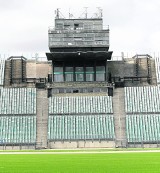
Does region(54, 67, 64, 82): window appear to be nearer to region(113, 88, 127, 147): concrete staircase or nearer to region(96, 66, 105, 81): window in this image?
region(96, 66, 105, 81): window

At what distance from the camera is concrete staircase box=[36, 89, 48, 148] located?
92438mm

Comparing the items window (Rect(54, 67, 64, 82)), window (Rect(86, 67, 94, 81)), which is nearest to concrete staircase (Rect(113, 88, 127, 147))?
window (Rect(86, 67, 94, 81))

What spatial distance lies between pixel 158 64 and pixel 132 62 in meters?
6.60

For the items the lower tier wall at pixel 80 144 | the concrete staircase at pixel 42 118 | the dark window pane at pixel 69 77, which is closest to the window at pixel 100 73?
the dark window pane at pixel 69 77

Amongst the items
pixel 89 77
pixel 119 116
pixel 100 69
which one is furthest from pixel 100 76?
pixel 119 116

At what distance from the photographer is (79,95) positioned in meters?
102

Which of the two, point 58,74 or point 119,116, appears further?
point 58,74

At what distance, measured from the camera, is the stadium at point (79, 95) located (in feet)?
304

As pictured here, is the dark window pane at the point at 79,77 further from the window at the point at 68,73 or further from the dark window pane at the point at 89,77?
the window at the point at 68,73

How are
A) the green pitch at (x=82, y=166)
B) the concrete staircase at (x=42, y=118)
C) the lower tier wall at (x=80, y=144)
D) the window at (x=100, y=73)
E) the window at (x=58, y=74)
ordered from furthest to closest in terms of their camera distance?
the window at (x=100, y=73) → the window at (x=58, y=74) → the concrete staircase at (x=42, y=118) → the lower tier wall at (x=80, y=144) → the green pitch at (x=82, y=166)

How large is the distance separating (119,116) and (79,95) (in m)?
11.2

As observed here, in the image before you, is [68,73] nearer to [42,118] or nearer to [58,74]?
[58,74]

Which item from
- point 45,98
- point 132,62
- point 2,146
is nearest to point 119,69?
point 132,62

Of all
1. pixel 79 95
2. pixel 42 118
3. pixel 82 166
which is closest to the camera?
pixel 82 166
